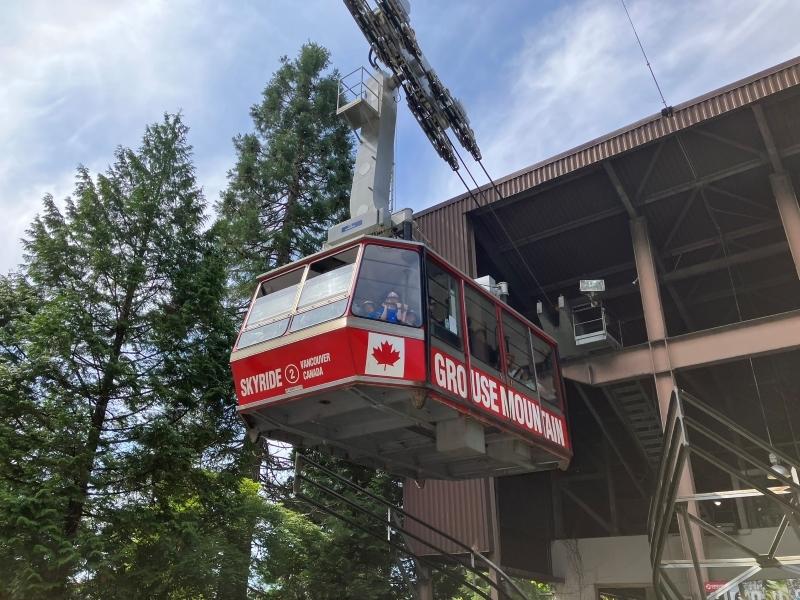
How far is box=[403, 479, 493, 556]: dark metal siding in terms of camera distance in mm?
16188

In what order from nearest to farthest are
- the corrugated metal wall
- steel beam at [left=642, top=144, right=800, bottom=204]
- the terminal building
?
the corrugated metal wall, the terminal building, steel beam at [left=642, top=144, right=800, bottom=204]

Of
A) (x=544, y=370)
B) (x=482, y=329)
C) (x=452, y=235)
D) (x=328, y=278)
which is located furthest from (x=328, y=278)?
(x=452, y=235)

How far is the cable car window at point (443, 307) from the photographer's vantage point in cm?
778

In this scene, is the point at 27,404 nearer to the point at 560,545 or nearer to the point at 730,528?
the point at 560,545

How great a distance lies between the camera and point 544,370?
33.6ft

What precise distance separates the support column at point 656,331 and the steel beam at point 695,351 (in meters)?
0.06

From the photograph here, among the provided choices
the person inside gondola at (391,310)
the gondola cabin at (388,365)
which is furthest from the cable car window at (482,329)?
the person inside gondola at (391,310)

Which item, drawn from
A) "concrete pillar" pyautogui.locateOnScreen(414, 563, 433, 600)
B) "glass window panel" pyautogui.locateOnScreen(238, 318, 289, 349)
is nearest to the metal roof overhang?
"concrete pillar" pyautogui.locateOnScreen(414, 563, 433, 600)

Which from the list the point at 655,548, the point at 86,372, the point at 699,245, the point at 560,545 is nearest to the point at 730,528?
the point at 560,545

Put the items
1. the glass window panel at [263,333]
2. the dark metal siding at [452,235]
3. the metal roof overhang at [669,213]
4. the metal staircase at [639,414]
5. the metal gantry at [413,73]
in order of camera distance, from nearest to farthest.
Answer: the glass window panel at [263,333]
the metal gantry at [413,73]
the metal roof overhang at [669,213]
the metal staircase at [639,414]
the dark metal siding at [452,235]

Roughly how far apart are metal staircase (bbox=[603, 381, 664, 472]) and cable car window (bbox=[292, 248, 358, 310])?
36.7 ft

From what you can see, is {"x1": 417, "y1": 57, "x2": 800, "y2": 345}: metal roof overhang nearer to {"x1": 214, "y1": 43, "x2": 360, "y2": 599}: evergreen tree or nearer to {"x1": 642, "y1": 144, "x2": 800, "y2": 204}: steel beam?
{"x1": 642, "y1": 144, "x2": 800, "y2": 204}: steel beam

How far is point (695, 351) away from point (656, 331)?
112 centimetres

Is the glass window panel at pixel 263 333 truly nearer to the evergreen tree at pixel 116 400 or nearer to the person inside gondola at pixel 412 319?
the person inside gondola at pixel 412 319
